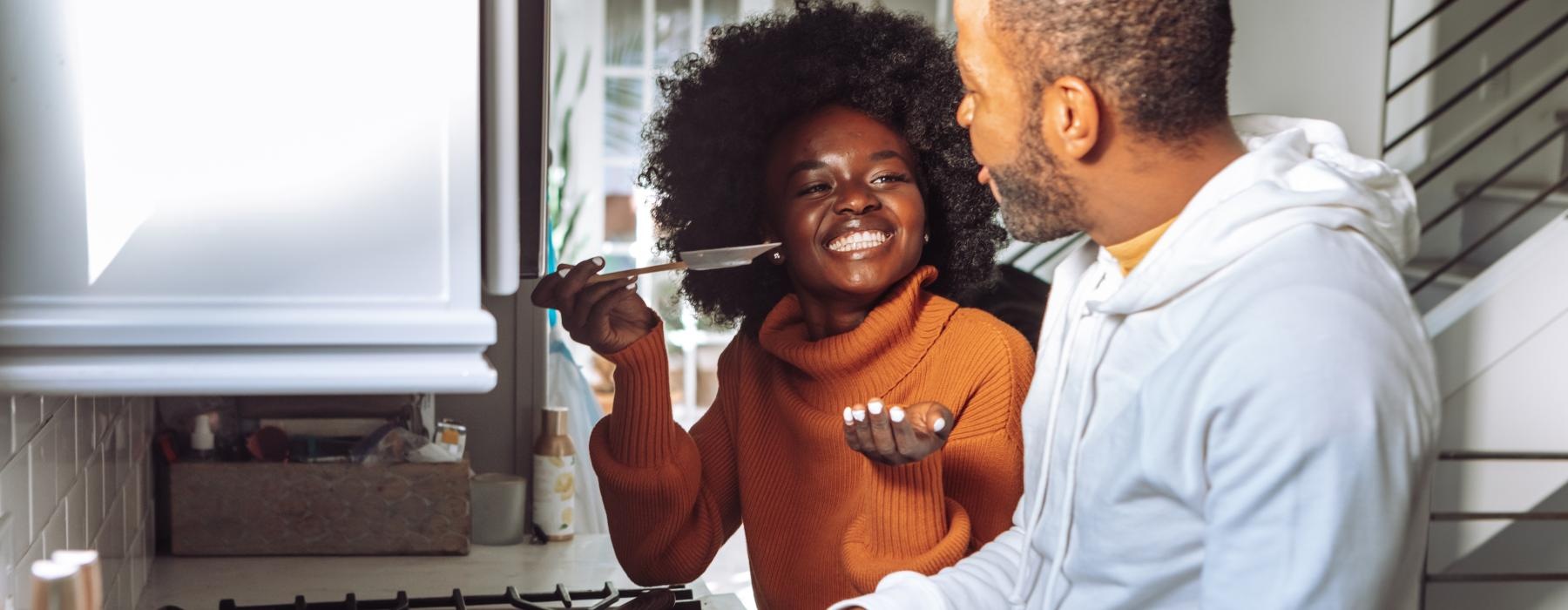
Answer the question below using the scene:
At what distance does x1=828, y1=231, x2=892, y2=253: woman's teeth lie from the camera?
1617 millimetres

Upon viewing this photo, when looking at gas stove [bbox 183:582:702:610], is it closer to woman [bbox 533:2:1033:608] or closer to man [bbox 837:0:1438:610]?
woman [bbox 533:2:1033:608]

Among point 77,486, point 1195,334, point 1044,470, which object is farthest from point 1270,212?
point 77,486

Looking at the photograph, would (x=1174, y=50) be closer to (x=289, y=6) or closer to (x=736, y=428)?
(x=289, y=6)

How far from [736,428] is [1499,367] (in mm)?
1492

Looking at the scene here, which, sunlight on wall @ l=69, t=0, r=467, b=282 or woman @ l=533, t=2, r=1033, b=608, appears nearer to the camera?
sunlight on wall @ l=69, t=0, r=467, b=282

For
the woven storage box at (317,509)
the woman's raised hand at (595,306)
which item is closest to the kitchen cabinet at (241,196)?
the woman's raised hand at (595,306)

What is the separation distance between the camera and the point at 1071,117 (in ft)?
3.37

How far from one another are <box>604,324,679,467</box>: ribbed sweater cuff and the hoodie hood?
2.55 ft

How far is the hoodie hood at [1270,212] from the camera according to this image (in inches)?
35.6

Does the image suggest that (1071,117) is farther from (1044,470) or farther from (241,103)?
(241,103)

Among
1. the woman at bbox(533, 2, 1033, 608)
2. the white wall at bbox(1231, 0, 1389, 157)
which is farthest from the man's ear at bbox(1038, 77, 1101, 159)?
the white wall at bbox(1231, 0, 1389, 157)

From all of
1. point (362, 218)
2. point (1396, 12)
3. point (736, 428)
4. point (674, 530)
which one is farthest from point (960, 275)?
point (1396, 12)

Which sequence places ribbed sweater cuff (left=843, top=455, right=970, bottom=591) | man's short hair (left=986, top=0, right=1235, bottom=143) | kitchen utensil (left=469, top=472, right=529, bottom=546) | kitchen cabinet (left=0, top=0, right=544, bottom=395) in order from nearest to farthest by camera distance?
1. kitchen cabinet (left=0, top=0, right=544, bottom=395)
2. man's short hair (left=986, top=0, right=1235, bottom=143)
3. ribbed sweater cuff (left=843, top=455, right=970, bottom=591)
4. kitchen utensil (left=469, top=472, right=529, bottom=546)

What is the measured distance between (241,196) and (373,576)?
1183 millimetres
